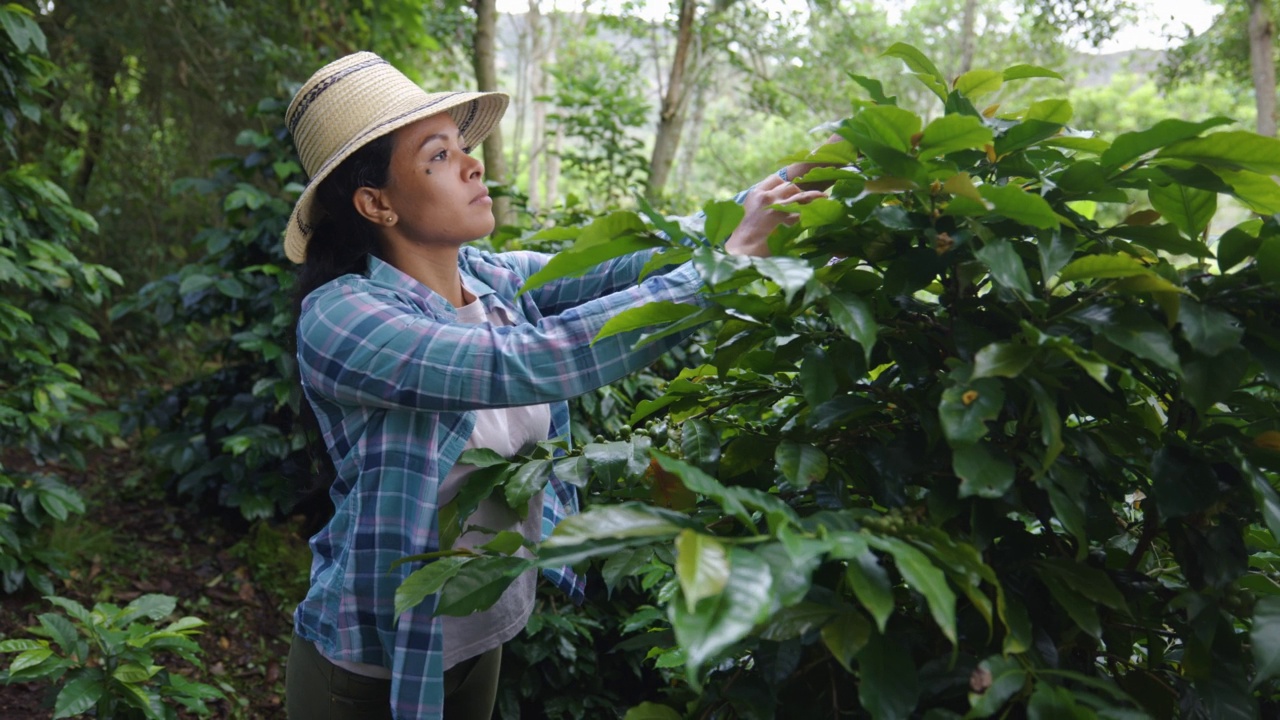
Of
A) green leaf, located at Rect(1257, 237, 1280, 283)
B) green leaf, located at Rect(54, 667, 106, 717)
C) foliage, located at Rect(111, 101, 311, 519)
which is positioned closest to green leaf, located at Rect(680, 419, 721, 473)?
green leaf, located at Rect(1257, 237, 1280, 283)

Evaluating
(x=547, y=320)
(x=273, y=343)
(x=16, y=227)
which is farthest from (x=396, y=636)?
(x=16, y=227)

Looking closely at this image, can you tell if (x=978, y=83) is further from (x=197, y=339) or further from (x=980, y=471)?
(x=197, y=339)

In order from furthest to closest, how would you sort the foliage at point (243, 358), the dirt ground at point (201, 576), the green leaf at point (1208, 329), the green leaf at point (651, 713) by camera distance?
the foliage at point (243, 358) → the dirt ground at point (201, 576) → the green leaf at point (651, 713) → the green leaf at point (1208, 329)

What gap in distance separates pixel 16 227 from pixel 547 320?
2711 mm

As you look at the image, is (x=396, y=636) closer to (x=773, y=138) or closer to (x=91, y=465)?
(x=91, y=465)

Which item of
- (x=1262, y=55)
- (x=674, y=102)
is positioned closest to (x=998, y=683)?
(x=674, y=102)

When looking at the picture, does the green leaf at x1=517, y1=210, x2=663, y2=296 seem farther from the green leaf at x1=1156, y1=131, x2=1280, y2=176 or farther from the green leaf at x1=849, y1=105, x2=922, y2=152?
the green leaf at x1=1156, y1=131, x2=1280, y2=176

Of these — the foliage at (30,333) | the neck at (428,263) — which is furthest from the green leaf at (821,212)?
the foliage at (30,333)

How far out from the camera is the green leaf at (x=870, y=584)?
2.43ft

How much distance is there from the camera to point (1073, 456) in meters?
1.05

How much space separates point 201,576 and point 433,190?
2.72 meters

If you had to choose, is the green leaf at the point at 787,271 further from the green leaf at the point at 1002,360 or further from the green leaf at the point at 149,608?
the green leaf at the point at 149,608

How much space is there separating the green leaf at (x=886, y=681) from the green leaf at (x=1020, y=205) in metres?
0.39

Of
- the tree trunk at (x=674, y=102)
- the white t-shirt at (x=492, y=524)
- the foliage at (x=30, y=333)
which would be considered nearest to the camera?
the white t-shirt at (x=492, y=524)
